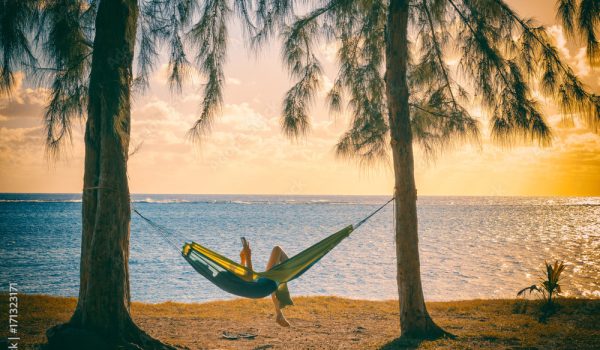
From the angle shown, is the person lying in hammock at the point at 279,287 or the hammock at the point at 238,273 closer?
the hammock at the point at 238,273

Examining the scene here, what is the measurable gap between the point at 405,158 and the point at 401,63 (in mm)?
1000

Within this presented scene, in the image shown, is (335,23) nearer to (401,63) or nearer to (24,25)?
(401,63)

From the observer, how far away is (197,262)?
4.03 metres

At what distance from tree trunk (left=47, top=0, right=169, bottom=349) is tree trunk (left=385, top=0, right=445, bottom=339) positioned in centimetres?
244

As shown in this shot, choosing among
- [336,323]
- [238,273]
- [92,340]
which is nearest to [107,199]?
[92,340]

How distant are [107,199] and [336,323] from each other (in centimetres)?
325

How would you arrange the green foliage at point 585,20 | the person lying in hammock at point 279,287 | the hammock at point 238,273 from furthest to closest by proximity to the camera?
1. the person lying in hammock at point 279,287
2. the hammock at point 238,273
3. the green foliage at point 585,20

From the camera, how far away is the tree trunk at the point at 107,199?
3.22m

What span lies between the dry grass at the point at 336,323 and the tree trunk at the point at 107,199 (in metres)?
0.73

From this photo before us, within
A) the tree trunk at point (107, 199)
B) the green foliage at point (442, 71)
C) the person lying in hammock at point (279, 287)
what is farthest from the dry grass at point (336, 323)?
the green foliage at point (442, 71)

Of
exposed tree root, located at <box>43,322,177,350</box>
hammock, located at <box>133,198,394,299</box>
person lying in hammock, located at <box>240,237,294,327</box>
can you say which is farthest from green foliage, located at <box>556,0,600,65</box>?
exposed tree root, located at <box>43,322,177,350</box>

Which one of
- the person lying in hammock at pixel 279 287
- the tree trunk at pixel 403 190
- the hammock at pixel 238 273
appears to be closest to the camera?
the tree trunk at pixel 403 190

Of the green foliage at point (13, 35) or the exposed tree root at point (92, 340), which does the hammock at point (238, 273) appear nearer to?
the exposed tree root at point (92, 340)

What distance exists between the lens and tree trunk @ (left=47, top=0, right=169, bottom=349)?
10.6 ft
